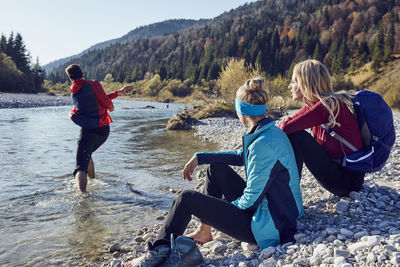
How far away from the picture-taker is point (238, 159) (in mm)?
2727

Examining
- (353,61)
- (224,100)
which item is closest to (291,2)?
(353,61)

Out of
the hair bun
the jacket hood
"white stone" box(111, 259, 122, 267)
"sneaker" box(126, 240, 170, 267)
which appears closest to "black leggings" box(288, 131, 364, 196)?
the hair bun

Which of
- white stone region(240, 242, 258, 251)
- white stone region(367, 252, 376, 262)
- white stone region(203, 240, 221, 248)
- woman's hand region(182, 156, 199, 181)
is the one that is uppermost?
woman's hand region(182, 156, 199, 181)

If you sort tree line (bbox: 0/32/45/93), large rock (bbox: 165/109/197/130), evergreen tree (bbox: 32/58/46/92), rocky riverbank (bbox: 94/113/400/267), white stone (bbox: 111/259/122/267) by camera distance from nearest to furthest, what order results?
rocky riverbank (bbox: 94/113/400/267)
white stone (bbox: 111/259/122/267)
large rock (bbox: 165/109/197/130)
tree line (bbox: 0/32/45/93)
evergreen tree (bbox: 32/58/46/92)

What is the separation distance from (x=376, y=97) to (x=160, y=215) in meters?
2.79

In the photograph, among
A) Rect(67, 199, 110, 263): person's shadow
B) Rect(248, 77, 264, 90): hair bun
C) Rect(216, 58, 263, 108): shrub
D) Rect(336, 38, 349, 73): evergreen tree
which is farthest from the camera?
Rect(336, 38, 349, 73): evergreen tree

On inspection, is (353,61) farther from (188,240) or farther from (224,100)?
(188,240)

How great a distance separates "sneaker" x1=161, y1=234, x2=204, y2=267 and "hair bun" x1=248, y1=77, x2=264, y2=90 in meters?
1.21

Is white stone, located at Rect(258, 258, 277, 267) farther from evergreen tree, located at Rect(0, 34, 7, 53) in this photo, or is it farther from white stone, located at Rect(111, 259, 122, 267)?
evergreen tree, located at Rect(0, 34, 7, 53)

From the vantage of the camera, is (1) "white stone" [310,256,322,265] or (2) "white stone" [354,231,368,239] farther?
(2) "white stone" [354,231,368,239]

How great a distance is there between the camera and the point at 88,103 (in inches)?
184

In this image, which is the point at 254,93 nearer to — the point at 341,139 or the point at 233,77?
the point at 341,139

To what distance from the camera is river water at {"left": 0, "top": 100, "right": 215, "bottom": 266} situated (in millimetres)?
3098

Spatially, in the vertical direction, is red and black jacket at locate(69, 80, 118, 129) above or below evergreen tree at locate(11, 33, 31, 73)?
below
